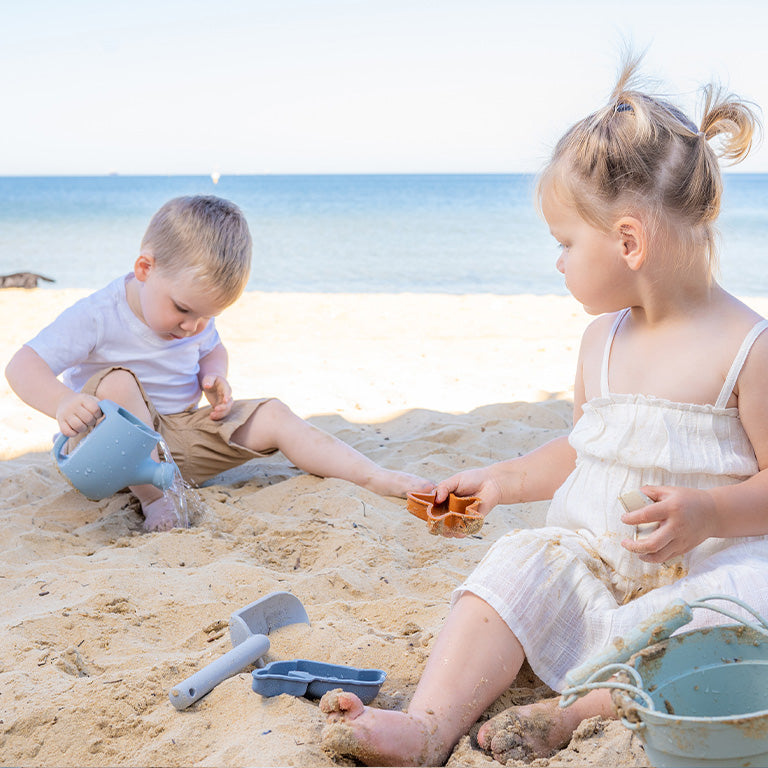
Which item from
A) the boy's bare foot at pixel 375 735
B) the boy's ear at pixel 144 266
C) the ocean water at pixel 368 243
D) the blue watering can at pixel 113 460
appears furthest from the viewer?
the ocean water at pixel 368 243

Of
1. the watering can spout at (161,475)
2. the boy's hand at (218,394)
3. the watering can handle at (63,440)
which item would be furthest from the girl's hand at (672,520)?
the boy's hand at (218,394)

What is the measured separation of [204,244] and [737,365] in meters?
1.99

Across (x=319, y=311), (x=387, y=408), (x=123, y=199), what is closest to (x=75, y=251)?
(x=319, y=311)

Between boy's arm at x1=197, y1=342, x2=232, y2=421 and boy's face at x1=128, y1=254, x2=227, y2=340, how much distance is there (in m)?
0.25

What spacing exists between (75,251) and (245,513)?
17.1m

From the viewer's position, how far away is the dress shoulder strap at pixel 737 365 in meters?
1.72

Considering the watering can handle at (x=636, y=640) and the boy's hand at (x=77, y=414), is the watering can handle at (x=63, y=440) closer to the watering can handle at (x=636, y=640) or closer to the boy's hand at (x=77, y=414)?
the boy's hand at (x=77, y=414)

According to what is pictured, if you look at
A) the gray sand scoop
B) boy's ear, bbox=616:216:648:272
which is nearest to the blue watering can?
the gray sand scoop

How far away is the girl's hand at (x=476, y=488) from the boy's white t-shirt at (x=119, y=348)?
5.28 feet

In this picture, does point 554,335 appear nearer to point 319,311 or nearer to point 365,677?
point 319,311

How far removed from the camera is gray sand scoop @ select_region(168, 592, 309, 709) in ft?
5.21

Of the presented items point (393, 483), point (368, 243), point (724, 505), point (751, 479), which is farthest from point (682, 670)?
point (368, 243)

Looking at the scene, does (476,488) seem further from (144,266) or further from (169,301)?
Answer: (144,266)

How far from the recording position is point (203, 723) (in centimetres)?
154
